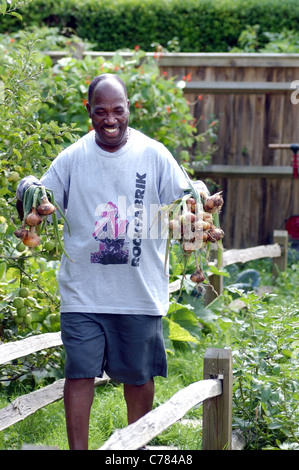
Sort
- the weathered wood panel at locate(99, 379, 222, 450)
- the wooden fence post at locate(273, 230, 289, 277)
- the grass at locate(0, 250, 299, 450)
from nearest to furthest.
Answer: the weathered wood panel at locate(99, 379, 222, 450), the grass at locate(0, 250, 299, 450), the wooden fence post at locate(273, 230, 289, 277)

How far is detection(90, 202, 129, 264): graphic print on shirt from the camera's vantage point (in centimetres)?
313

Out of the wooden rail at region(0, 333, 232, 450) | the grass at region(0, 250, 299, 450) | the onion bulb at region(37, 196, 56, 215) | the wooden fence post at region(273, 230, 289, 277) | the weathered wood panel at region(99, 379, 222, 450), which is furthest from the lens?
the wooden fence post at region(273, 230, 289, 277)

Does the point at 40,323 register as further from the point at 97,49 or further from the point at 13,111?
the point at 97,49

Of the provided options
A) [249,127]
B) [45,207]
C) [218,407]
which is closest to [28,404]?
[218,407]

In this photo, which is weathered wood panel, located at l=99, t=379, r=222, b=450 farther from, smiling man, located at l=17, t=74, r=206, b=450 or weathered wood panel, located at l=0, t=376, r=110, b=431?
weathered wood panel, located at l=0, t=376, r=110, b=431

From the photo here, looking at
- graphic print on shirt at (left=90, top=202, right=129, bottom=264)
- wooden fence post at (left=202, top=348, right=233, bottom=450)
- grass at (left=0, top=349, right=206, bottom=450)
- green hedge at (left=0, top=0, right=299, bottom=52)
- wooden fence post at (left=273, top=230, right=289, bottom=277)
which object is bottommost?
grass at (left=0, top=349, right=206, bottom=450)

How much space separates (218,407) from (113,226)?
2.80 ft

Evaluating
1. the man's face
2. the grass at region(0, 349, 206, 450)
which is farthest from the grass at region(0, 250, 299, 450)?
the man's face

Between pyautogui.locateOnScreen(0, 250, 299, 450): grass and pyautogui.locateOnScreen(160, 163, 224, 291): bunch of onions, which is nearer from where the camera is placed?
pyautogui.locateOnScreen(160, 163, 224, 291): bunch of onions

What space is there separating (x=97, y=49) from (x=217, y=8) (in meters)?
1.61

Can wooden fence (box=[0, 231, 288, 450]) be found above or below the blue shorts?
below

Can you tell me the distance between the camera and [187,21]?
9812 millimetres
